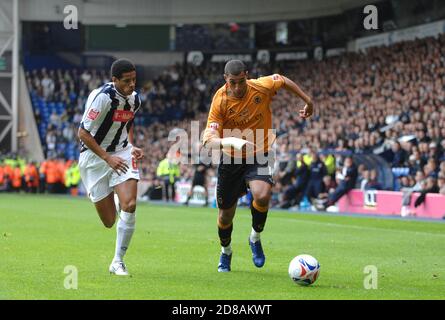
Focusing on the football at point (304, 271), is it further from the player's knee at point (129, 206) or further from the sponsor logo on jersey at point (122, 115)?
the sponsor logo on jersey at point (122, 115)

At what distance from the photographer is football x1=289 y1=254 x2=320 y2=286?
9.50m

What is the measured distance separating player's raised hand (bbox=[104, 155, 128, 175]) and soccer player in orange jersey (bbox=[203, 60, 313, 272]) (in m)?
1.11

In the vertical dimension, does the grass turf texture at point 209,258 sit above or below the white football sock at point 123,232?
below

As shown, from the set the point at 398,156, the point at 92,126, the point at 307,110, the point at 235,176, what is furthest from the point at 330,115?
the point at 92,126

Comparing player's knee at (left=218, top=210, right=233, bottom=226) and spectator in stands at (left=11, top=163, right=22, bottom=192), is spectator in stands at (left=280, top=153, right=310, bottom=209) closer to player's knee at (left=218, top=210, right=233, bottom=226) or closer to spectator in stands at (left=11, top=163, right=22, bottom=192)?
spectator in stands at (left=11, top=163, right=22, bottom=192)

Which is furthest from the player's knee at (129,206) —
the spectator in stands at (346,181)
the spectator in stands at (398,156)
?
the spectator in stands at (346,181)

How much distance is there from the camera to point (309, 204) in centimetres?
2828

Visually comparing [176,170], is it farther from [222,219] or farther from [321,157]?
[222,219]

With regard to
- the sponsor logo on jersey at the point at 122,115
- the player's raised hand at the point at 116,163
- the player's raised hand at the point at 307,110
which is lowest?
the player's raised hand at the point at 116,163

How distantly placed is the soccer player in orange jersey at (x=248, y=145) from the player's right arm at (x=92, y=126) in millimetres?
1172

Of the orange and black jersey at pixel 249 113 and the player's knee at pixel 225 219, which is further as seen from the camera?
the player's knee at pixel 225 219

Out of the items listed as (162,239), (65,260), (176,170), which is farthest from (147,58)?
(65,260)

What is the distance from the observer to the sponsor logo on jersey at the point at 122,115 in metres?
10.7

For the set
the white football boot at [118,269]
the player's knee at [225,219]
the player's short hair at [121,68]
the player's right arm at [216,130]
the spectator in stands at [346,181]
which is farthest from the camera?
the spectator in stands at [346,181]
